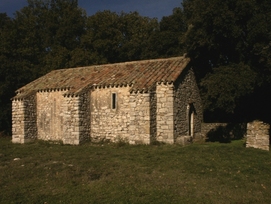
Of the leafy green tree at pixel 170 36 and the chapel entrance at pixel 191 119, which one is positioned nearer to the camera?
the chapel entrance at pixel 191 119

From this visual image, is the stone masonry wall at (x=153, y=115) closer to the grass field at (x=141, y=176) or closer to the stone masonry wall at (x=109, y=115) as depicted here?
the stone masonry wall at (x=109, y=115)

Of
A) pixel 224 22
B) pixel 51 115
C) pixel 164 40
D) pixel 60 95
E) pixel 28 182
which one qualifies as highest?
pixel 164 40

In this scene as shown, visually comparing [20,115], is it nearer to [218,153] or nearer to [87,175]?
[87,175]

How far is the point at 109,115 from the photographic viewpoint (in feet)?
60.6

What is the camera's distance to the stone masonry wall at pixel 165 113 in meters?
16.5

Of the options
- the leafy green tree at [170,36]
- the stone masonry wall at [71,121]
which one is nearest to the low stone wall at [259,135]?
the stone masonry wall at [71,121]

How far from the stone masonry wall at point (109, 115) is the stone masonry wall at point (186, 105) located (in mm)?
3016

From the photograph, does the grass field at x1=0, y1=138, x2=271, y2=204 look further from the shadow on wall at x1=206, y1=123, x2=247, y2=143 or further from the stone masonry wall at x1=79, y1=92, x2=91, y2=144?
the shadow on wall at x1=206, y1=123, x2=247, y2=143

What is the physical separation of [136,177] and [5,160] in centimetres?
699

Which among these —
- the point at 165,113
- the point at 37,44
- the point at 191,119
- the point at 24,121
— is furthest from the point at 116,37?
the point at 165,113

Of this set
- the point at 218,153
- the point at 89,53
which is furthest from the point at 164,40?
the point at 218,153

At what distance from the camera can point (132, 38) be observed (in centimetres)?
3759

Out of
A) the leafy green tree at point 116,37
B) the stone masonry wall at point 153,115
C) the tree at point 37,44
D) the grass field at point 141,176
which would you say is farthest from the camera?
the leafy green tree at point 116,37

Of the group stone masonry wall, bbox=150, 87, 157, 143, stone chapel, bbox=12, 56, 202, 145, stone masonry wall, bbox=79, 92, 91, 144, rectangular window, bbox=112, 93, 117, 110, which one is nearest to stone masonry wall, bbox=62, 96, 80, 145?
stone chapel, bbox=12, 56, 202, 145
